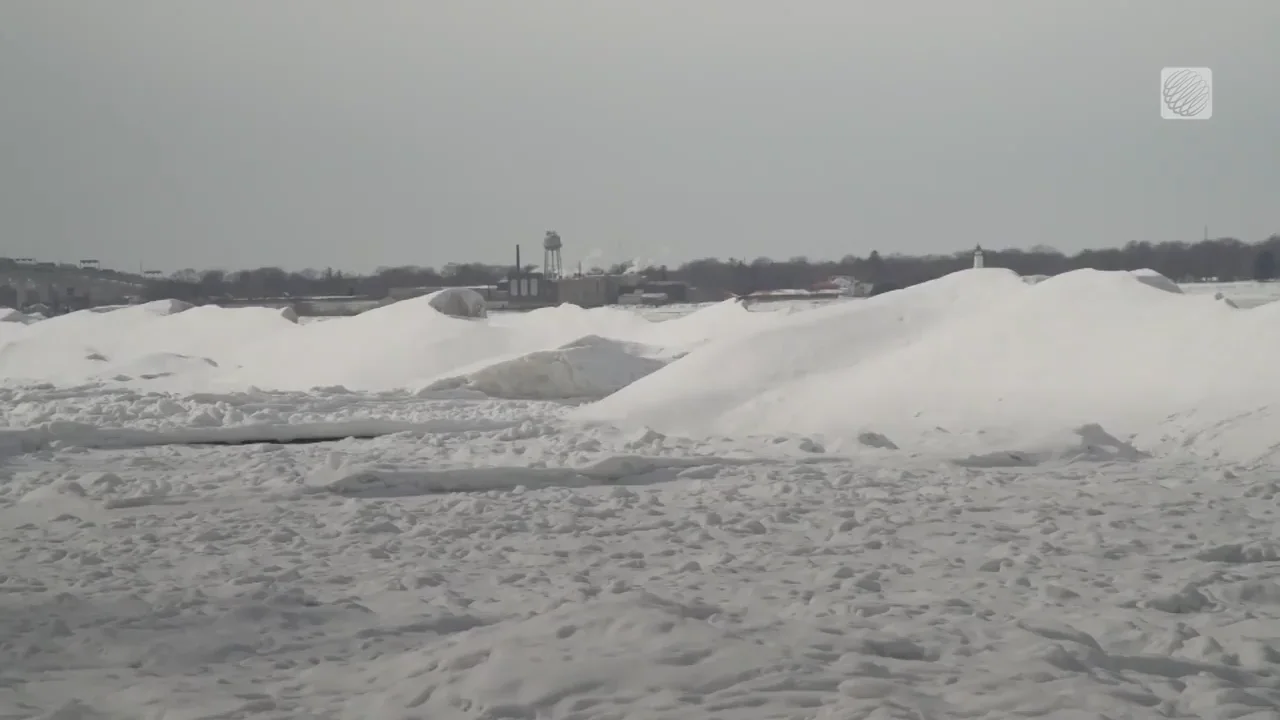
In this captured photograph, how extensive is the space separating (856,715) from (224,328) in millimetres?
25949

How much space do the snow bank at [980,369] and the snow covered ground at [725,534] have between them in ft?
0.14

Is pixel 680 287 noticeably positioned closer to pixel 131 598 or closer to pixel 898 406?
pixel 898 406

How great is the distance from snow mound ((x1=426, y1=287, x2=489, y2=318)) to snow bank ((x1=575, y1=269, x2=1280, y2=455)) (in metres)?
12.6

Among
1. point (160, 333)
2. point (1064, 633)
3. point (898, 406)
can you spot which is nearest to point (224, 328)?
point (160, 333)

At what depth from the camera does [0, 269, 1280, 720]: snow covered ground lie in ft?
11.3

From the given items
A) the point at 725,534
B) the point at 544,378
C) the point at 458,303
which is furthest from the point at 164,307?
the point at 725,534

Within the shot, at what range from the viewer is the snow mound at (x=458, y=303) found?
2492cm

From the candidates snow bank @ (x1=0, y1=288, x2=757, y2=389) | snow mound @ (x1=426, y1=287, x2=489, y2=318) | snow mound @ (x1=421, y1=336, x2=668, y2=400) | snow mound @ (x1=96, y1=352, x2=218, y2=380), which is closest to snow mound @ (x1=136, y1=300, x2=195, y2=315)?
snow bank @ (x1=0, y1=288, x2=757, y2=389)

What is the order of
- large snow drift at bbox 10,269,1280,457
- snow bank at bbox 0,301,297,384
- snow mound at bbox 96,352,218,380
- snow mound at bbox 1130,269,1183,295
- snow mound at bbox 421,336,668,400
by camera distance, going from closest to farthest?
large snow drift at bbox 10,269,1280,457 → snow mound at bbox 1130,269,1183,295 → snow mound at bbox 421,336,668,400 → snow mound at bbox 96,352,218,380 → snow bank at bbox 0,301,297,384

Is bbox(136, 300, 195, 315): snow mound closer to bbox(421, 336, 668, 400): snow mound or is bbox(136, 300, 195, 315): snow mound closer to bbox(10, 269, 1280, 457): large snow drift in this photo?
bbox(10, 269, 1280, 457): large snow drift

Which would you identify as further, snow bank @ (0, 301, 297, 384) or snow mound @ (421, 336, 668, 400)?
snow bank @ (0, 301, 297, 384)

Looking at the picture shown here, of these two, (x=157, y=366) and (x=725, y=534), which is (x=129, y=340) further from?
(x=725, y=534)

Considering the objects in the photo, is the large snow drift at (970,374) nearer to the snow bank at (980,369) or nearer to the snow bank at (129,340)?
the snow bank at (980,369)

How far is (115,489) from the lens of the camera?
750 cm
